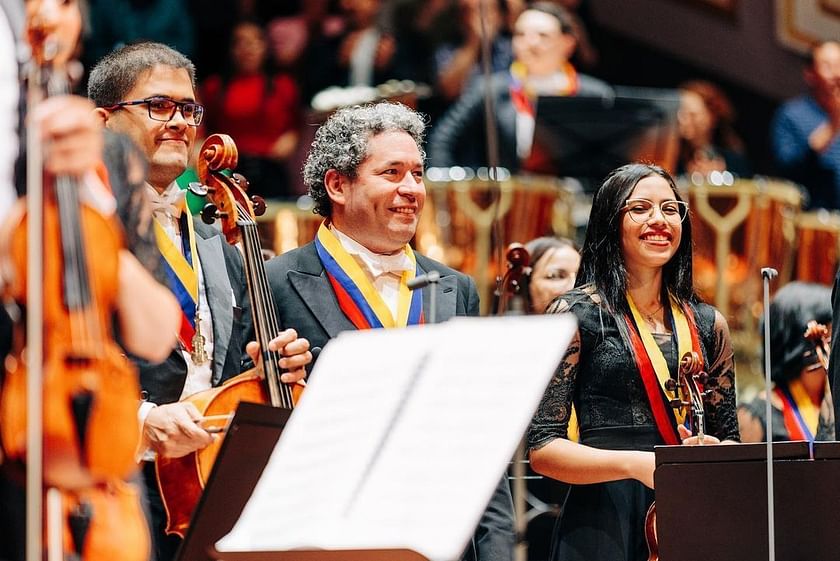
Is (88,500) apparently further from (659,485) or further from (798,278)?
(798,278)

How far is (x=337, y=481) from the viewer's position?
7.89 ft

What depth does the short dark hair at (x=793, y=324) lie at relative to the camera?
5.22m

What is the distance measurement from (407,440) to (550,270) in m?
3.10

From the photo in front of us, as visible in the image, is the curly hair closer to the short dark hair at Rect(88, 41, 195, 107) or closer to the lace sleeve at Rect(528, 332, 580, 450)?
the short dark hair at Rect(88, 41, 195, 107)

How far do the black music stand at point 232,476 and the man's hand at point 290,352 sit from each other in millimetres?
402

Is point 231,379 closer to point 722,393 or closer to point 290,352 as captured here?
point 290,352

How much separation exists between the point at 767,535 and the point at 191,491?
1.35 m

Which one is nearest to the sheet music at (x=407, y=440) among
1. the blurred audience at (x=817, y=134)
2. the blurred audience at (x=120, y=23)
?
the blurred audience at (x=120, y=23)

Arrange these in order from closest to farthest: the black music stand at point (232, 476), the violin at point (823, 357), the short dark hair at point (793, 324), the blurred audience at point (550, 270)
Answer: the black music stand at point (232, 476) < the violin at point (823, 357) < the short dark hair at point (793, 324) < the blurred audience at point (550, 270)

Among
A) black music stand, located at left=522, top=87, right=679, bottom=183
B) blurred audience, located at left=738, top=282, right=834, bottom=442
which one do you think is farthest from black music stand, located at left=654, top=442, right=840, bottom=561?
black music stand, located at left=522, top=87, right=679, bottom=183

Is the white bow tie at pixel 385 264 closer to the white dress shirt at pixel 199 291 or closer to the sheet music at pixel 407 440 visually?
the white dress shirt at pixel 199 291

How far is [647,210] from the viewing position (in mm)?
4215

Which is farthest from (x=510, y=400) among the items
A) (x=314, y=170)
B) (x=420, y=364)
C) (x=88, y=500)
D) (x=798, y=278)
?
(x=798, y=278)

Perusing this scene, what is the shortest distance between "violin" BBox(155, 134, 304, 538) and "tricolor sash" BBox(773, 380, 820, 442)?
2.16 m
